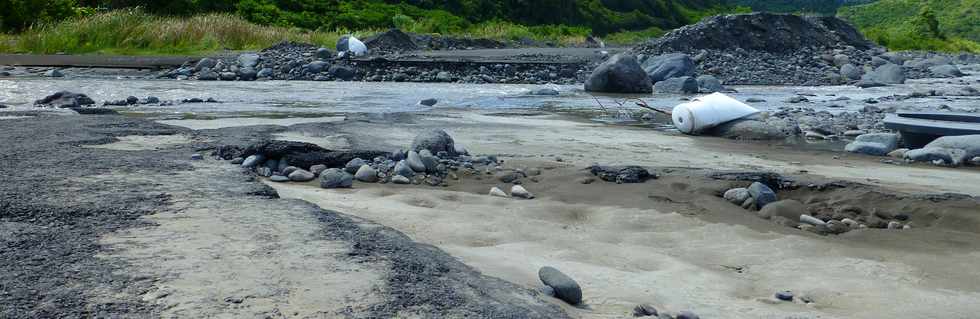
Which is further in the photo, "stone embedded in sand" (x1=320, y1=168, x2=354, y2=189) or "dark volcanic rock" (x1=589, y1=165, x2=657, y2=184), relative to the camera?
"dark volcanic rock" (x1=589, y1=165, x2=657, y2=184)

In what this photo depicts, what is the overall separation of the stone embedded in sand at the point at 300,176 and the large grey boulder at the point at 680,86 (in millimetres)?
11864

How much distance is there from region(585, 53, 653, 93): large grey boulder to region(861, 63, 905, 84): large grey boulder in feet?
21.0

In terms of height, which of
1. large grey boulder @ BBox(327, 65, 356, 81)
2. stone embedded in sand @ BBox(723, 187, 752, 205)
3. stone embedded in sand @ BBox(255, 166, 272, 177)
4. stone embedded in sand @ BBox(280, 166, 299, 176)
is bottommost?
large grey boulder @ BBox(327, 65, 356, 81)

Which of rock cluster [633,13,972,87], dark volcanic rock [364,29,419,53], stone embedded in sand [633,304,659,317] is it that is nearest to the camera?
stone embedded in sand [633,304,659,317]

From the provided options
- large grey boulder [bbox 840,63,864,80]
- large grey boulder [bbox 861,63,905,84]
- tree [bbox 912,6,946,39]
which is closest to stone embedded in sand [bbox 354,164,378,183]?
large grey boulder [bbox 861,63,905,84]

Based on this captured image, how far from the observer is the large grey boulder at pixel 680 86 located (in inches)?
663

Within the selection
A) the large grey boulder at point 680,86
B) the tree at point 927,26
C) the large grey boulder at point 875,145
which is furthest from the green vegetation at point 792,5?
the large grey boulder at point 875,145

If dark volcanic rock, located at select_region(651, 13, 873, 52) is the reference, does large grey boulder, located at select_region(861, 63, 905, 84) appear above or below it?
below

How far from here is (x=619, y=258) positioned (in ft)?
13.5

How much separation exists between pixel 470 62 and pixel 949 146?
14.7 m

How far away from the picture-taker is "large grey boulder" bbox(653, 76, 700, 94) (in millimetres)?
16828

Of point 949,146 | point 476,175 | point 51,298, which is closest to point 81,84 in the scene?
point 476,175

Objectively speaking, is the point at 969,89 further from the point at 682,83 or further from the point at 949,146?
the point at 949,146

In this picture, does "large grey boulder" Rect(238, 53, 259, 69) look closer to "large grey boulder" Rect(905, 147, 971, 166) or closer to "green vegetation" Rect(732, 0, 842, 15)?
"large grey boulder" Rect(905, 147, 971, 166)
